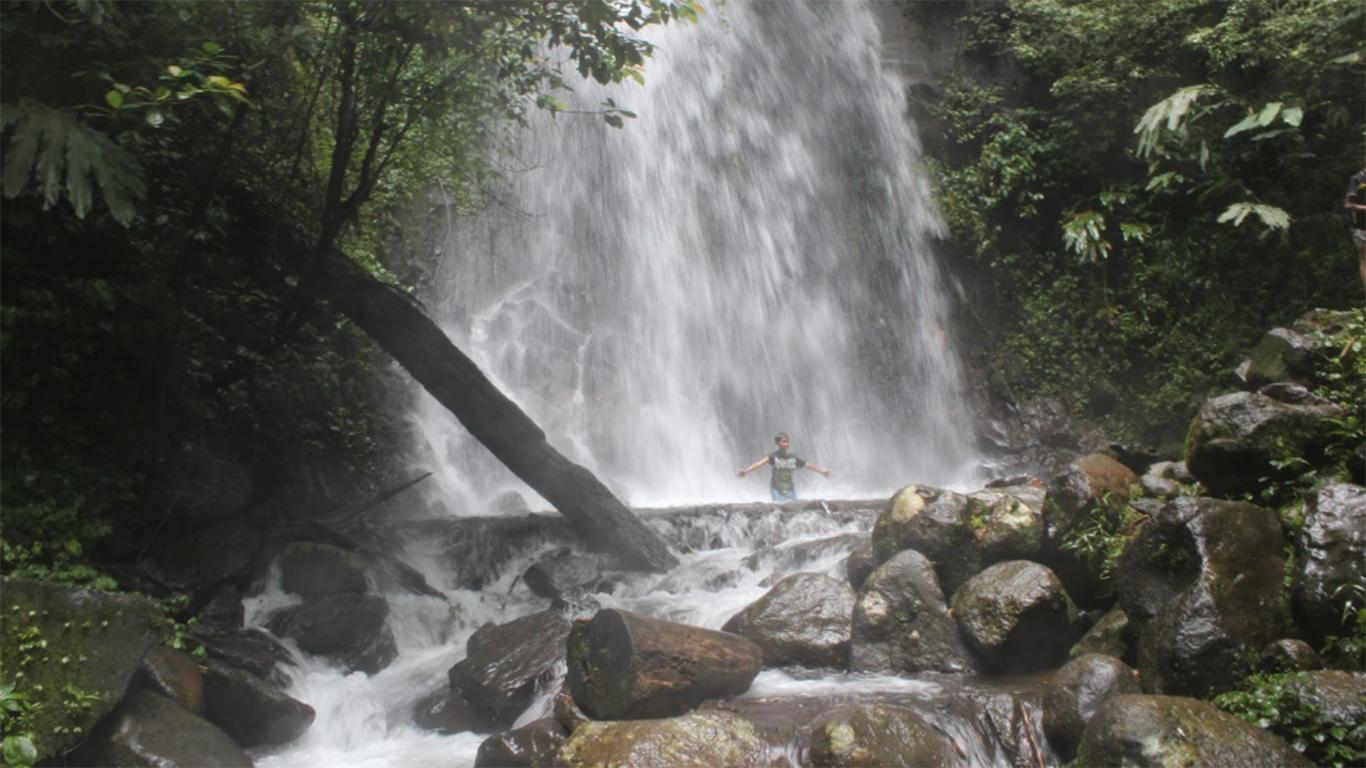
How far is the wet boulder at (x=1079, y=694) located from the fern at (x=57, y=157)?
5794 millimetres

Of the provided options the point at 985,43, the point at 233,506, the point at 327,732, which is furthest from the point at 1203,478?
the point at 985,43

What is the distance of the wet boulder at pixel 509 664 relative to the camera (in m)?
6.38

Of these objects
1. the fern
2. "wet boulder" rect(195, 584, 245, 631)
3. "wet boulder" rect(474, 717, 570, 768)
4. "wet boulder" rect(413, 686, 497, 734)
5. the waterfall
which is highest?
the waterfall

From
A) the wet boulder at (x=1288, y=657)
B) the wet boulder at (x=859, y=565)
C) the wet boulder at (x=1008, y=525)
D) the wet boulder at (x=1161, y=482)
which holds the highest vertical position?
the wet boulder at (x=1161, y=482)

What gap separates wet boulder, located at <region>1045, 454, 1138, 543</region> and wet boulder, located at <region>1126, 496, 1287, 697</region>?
1237 millimetres

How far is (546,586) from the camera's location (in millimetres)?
8445

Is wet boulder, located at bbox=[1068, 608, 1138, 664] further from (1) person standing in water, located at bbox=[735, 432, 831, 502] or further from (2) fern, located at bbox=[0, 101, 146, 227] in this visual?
(2) fern, located at bbox=[0, 101, 146, 227]

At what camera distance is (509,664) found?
6.64 metres

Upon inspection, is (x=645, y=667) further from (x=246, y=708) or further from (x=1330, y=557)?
(x=1330, y=557)

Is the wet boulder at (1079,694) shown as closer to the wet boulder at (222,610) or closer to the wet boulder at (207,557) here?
the wet boulder at (222,610)

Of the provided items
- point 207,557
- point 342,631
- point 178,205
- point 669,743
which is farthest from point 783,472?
point 178,205

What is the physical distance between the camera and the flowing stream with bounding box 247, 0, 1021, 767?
535 inches

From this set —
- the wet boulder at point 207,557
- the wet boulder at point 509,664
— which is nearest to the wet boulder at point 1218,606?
the wet boulder at point 509,664

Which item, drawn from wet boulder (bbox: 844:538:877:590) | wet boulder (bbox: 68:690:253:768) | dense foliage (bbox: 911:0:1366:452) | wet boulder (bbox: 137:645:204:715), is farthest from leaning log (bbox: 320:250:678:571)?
dense foliage (bbox: 911:0:1366:452)
